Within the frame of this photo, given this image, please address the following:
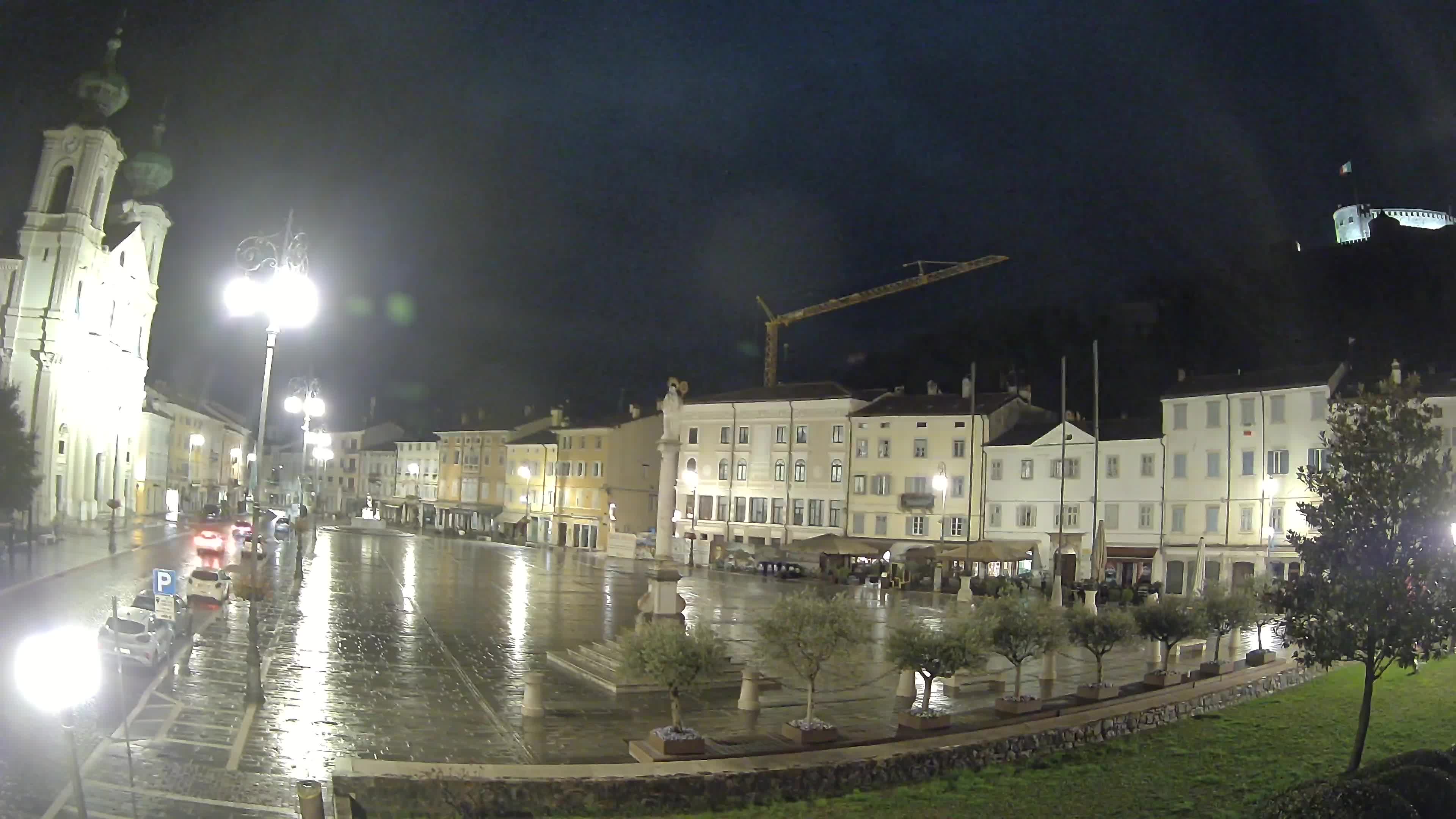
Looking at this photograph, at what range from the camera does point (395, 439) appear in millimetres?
119188

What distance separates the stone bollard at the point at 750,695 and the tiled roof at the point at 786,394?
47316 millimetres

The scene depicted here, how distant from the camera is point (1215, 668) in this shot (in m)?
21.9

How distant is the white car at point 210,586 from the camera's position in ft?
91.9

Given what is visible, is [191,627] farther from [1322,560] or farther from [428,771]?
[1322,560]

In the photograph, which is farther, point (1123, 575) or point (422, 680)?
point (1123, 575)

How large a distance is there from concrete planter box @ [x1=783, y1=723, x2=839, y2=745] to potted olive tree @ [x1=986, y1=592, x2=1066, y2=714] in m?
4.00

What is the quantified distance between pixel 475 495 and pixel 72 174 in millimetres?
48636

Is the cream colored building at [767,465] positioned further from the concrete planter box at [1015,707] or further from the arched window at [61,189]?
the concrete planter box at [1015,707]

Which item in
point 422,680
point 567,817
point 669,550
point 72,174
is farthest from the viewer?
point 72,174

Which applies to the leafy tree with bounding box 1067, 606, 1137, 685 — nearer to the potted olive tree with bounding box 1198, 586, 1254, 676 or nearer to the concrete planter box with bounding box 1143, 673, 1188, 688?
the concrete planter box with bounding box 1143, 673, 1188, 688

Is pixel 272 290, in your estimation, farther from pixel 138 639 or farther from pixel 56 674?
pixel 56 674

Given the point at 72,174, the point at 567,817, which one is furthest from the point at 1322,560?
the point at 72,174

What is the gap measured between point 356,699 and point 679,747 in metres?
6.69

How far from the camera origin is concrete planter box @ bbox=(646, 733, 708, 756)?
13.3m
